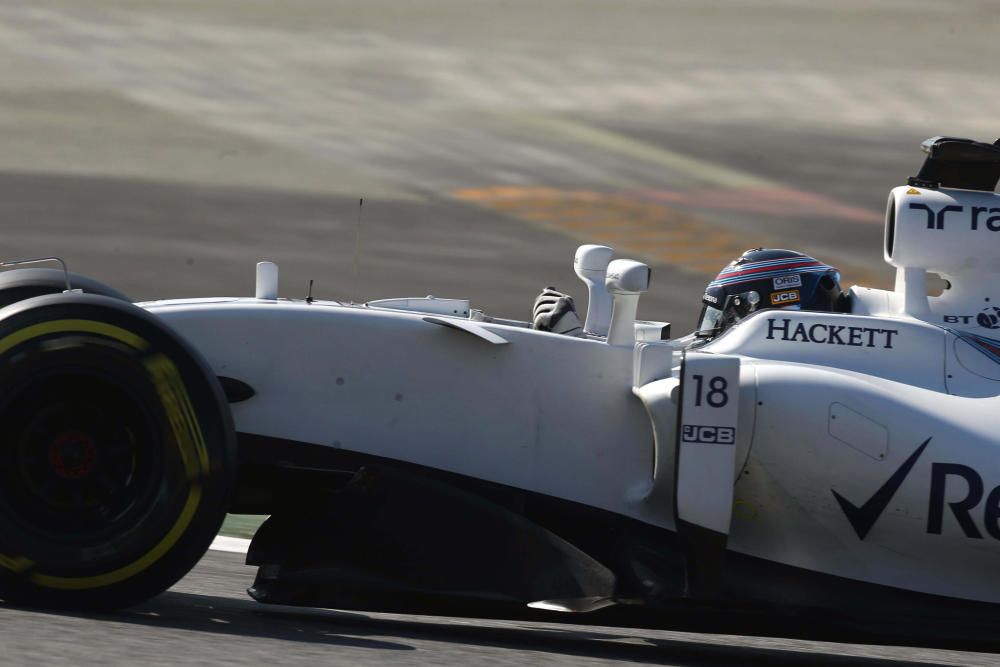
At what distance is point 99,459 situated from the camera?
4.05m

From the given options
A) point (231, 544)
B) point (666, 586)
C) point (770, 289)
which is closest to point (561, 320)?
point (770, 289)

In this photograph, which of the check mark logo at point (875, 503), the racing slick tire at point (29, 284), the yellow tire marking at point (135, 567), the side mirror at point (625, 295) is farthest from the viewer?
the racing slick tire at point (29, 284)

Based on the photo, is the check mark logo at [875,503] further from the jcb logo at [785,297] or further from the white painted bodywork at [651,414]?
the jcb logo at [785,297]

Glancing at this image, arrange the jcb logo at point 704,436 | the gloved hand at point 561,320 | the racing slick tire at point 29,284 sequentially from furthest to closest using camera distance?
the racing slick tire at point 29,284 < the gloved hand at point 561,320 < the jcb logo at point 704,436

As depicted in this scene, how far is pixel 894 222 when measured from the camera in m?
5.18

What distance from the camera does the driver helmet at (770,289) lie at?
5.33 meters

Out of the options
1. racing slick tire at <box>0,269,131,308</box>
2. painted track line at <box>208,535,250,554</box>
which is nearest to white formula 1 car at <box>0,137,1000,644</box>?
racing slick tire at <box>0,269,131,308</box>

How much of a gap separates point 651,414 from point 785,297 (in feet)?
3.59

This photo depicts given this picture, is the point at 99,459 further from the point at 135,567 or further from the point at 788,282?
the point at 788,282

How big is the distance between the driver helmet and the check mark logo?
1.04 meters

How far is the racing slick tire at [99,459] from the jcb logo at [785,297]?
2.23 m

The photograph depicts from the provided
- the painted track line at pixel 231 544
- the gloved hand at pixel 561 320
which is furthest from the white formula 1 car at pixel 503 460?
the painted track line at pixel 231 544

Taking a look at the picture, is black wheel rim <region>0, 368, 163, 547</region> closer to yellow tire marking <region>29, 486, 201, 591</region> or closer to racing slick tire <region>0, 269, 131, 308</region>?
yellow tire marking <region>29, 486, 201, 591</region>

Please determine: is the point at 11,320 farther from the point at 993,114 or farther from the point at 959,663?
the point at 993,114
